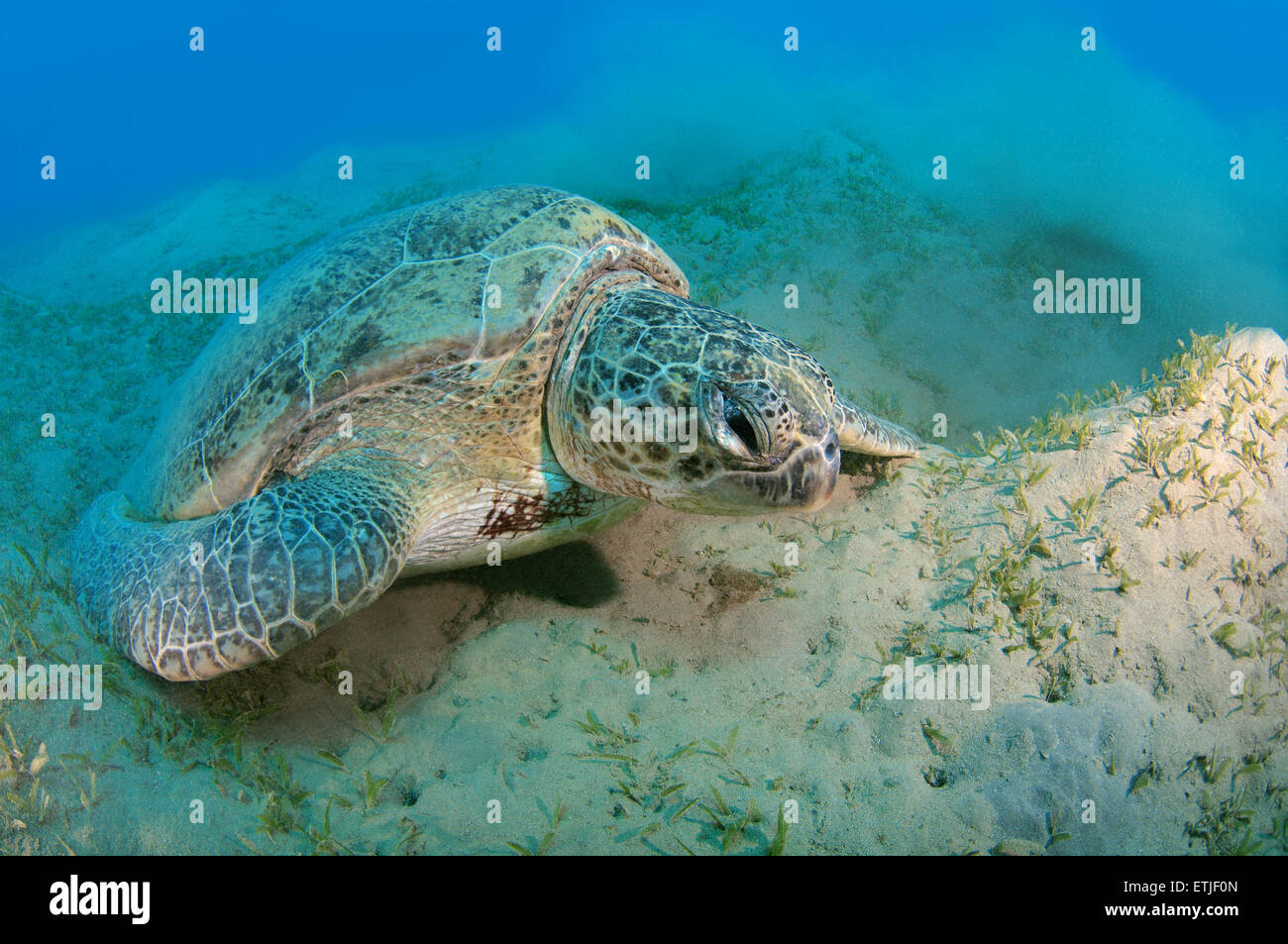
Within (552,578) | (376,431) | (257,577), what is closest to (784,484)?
(552,578)

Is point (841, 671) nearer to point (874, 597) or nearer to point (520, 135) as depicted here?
point (874, 597)

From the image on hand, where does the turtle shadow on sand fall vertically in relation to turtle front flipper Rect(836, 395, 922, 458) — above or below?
below

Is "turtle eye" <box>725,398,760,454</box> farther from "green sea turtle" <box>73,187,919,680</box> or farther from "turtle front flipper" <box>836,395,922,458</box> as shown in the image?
"turtle front flipper" <box>836,395,922,458</box>

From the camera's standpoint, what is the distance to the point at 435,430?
107 inches

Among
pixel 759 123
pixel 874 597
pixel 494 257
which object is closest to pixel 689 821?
pixel 874 597

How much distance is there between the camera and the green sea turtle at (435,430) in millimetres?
2223

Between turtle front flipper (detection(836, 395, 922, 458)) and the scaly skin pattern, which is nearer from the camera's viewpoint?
the scaly skin pattern

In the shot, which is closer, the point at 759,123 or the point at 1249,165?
the point at 1249,165

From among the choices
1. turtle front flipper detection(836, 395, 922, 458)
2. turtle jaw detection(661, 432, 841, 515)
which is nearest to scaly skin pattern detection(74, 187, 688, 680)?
turtle jaw detection(661, 432, 841, 515)

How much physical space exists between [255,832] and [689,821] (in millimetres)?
1441

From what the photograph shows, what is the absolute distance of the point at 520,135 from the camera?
1426cm

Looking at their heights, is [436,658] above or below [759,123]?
below

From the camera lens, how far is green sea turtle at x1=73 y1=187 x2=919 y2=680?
222 centimetres

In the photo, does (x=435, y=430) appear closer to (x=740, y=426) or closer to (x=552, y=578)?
(x=552, y=578)
